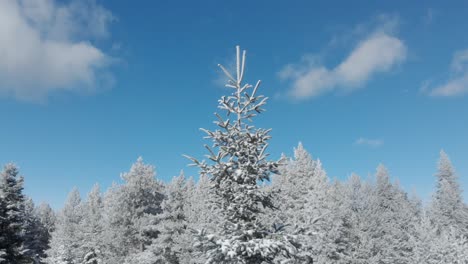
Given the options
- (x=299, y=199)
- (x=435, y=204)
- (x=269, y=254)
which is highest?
(x=435, y=204)

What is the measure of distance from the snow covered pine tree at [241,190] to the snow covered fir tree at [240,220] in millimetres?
33

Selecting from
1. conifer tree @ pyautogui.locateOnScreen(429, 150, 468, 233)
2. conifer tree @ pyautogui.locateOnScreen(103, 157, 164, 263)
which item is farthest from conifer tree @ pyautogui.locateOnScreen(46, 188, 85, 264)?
conifer tree @ pyautogui.locateOnScreen(429, 150, 468, 233)

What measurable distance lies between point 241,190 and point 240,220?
3.02 ft

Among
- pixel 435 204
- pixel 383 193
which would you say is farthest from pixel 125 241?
pixel 435 204

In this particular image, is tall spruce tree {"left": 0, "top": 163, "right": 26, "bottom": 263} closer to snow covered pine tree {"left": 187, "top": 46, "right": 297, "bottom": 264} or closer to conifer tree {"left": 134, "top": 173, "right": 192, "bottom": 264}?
conifer tree {"left": 134, "top": 173, "right": 192, "bottom": 264}

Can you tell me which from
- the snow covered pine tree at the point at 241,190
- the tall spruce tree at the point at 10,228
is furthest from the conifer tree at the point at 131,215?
the snow covered pine tree at the point at 241,190

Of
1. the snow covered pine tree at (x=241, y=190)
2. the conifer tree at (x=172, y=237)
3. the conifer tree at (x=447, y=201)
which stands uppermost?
the conifer tree at (x=447, y=201)

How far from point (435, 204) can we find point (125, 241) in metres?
61.5

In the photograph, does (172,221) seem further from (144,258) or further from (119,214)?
(119,214)

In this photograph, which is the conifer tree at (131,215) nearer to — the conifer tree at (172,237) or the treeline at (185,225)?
the treeline at (185,225)

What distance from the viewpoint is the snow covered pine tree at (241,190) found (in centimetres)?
987

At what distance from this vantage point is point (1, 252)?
70.2 ft

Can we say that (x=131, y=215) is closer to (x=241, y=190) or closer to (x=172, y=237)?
(x=172, y=237)

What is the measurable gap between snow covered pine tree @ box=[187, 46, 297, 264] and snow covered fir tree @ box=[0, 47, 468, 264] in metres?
0.03
